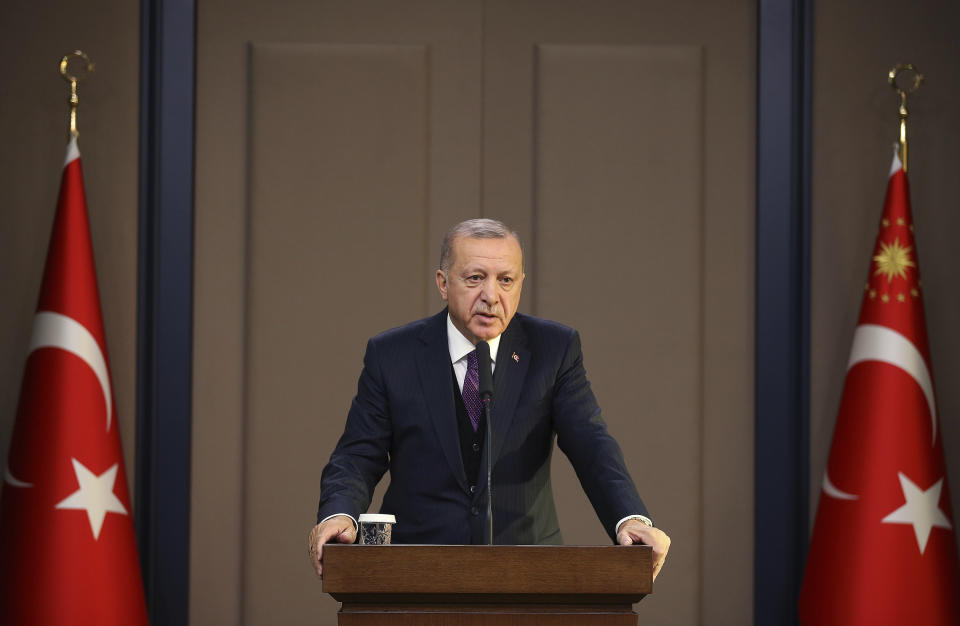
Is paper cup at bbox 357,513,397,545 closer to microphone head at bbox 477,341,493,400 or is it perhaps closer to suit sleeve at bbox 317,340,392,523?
microphone head at bbox 477,341,493,400

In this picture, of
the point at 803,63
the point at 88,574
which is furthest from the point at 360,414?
the point at 803,63

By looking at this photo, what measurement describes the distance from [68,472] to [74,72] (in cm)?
153

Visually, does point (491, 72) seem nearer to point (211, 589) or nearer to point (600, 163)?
point (600, 163)

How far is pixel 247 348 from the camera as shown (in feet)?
13.7

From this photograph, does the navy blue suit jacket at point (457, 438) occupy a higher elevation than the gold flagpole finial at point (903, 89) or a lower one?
lower

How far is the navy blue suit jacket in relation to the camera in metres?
2.61

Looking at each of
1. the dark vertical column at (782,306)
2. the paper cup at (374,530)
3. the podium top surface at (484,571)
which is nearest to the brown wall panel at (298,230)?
the dark vertical column at (782,306)

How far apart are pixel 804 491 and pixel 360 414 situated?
82.3 inches

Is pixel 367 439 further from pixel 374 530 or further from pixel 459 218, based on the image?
pixel 459 218

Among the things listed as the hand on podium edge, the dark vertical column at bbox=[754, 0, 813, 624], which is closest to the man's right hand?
the hand on podium edge

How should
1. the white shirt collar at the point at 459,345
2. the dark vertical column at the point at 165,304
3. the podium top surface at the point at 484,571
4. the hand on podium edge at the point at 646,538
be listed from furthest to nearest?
the dark vertical column at the point at 165,304 < the white shirt collar at the point at 459,345 < the hand on podium edge at the point at 646,538 < the podium top surface at the point at 484,571

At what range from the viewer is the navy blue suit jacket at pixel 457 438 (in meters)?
2.61

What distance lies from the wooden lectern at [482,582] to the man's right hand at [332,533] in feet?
0.77

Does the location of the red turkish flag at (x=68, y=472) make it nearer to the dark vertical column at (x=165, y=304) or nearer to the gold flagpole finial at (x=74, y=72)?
the gold flagpole finial at (x=74, y=72)
